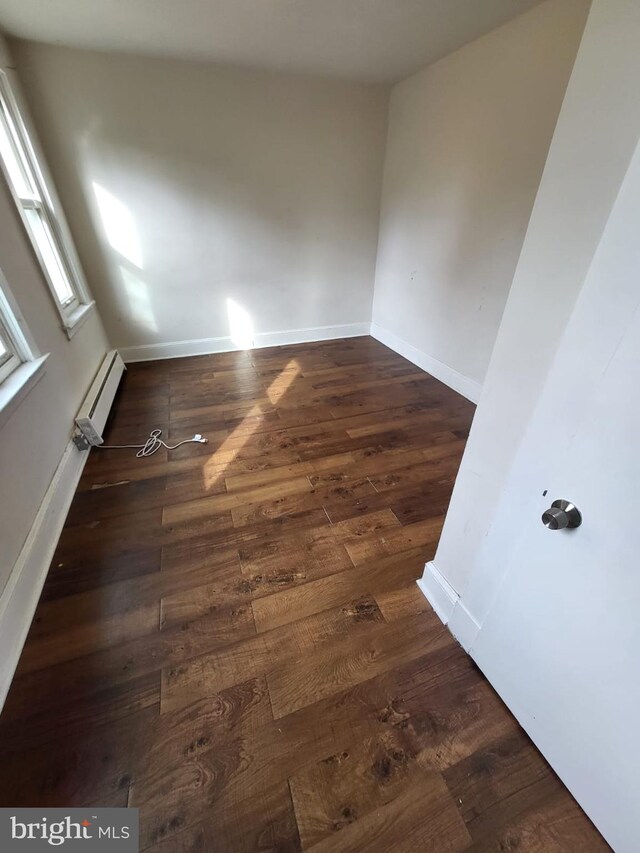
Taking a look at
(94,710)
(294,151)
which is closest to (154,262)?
(294,151)

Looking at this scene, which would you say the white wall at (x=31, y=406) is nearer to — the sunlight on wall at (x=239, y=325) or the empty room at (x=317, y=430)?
the empty room at (x=317, y=430)

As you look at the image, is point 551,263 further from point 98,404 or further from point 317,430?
point 98,404

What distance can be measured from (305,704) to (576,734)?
0.72 m

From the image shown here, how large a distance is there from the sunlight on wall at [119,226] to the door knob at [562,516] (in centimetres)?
348

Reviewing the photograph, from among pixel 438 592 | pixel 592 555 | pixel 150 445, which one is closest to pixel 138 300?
pixel 150 445

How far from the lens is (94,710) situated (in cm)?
108

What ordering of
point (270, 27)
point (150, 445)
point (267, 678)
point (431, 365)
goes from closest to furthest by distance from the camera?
point (267, 678) < point (270, 27) < point (150, 445) < point (431, 365)

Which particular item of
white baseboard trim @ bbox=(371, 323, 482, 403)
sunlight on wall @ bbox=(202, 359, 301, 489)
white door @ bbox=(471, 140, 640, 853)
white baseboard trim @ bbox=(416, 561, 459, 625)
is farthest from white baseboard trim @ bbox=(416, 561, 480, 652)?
white baseboard trim @ bbox=(371, 323, 482, 403)

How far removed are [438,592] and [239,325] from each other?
3093mm

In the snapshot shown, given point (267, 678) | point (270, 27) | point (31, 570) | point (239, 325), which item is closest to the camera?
point (267, 678)

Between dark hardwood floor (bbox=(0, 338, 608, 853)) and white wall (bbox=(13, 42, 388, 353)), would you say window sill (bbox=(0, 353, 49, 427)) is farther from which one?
white wall (bbox=(13, 42, 388, 353))

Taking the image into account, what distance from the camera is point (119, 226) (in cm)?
288

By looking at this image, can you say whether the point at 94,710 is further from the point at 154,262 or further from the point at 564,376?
the point at 154,262

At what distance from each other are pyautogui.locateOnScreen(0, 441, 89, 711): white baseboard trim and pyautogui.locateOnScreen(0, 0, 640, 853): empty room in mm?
12
